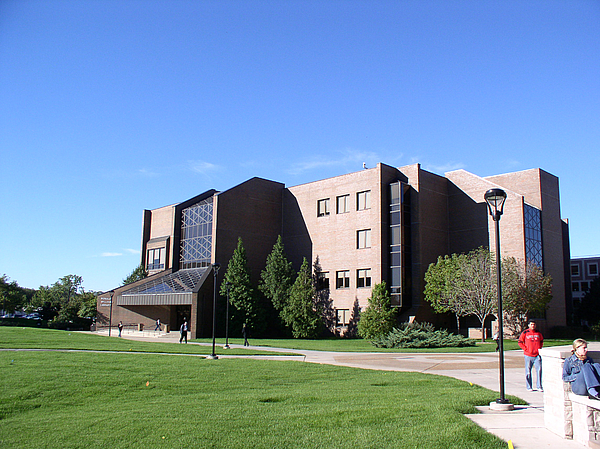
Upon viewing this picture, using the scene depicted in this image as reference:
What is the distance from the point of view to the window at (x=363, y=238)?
46.9 metres

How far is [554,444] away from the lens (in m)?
7.53

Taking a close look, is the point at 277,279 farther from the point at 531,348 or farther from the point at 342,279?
the point at 531,348

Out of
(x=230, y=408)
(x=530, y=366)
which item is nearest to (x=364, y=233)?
(x=530, y=366)

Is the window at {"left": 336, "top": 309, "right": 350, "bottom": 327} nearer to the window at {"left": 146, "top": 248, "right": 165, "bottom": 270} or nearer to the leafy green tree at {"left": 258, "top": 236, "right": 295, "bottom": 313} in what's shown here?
the leafy green tree at {"left": 258, "top": 236, "right": 295, "bottom": 313}

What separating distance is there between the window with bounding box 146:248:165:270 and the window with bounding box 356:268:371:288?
25.8 meters

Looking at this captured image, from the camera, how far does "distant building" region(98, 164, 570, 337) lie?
45.5 metres

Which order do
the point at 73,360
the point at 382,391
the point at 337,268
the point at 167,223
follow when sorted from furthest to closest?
the point at 167,223
the point at 337,268
the point at 73,360
the point at 382,391

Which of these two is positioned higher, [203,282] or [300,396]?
[203,282]

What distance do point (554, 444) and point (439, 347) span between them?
26.9 meters

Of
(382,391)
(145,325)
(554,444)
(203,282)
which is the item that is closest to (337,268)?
(203,282)

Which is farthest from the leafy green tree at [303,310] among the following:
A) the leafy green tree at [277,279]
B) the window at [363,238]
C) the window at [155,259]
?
the window at [155,259]

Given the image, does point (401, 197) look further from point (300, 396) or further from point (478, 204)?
point (300, 396)

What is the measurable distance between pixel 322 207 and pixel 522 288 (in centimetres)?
2117

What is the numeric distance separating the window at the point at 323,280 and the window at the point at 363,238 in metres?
4.97
